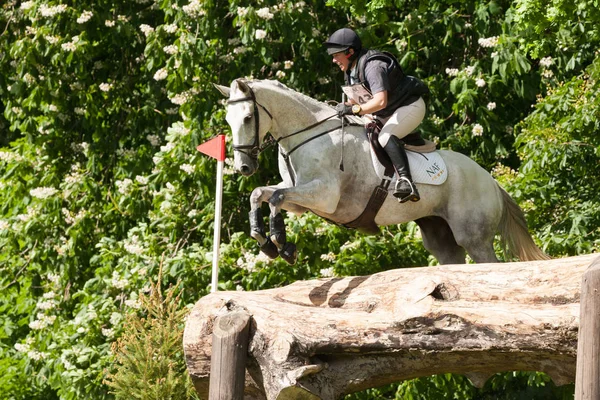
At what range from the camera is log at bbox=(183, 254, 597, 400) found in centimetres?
660

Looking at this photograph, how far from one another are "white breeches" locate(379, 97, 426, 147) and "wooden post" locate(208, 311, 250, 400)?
1.99 metres

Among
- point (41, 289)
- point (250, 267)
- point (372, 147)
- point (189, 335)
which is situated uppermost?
point (372, 147)

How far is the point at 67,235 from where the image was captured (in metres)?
13.6

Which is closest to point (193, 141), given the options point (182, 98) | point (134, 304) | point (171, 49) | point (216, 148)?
point (182, 98)

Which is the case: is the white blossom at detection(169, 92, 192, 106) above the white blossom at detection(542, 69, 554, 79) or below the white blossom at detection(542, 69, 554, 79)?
below

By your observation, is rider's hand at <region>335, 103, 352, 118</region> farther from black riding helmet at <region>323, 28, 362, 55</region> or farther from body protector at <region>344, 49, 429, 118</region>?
black riding helmet at <region>323, 28, 362, 55</region>

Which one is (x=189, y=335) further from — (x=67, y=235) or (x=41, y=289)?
(x=41, y=289)

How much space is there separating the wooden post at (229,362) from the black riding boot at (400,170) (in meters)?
1.75

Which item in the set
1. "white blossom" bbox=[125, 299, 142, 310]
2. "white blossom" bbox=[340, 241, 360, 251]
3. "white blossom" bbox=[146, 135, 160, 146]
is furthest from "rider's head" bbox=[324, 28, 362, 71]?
"white blossom" bbox=[146, 135, 160, 146]

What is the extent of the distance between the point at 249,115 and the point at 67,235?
19.4ft

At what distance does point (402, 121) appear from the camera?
8.46 m

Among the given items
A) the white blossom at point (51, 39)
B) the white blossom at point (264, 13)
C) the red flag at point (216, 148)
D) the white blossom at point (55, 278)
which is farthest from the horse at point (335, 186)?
the white blossom at point (55, 278)

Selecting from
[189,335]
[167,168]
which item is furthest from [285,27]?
[189,335]

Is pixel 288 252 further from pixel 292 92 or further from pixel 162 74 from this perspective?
pixel 162 74
